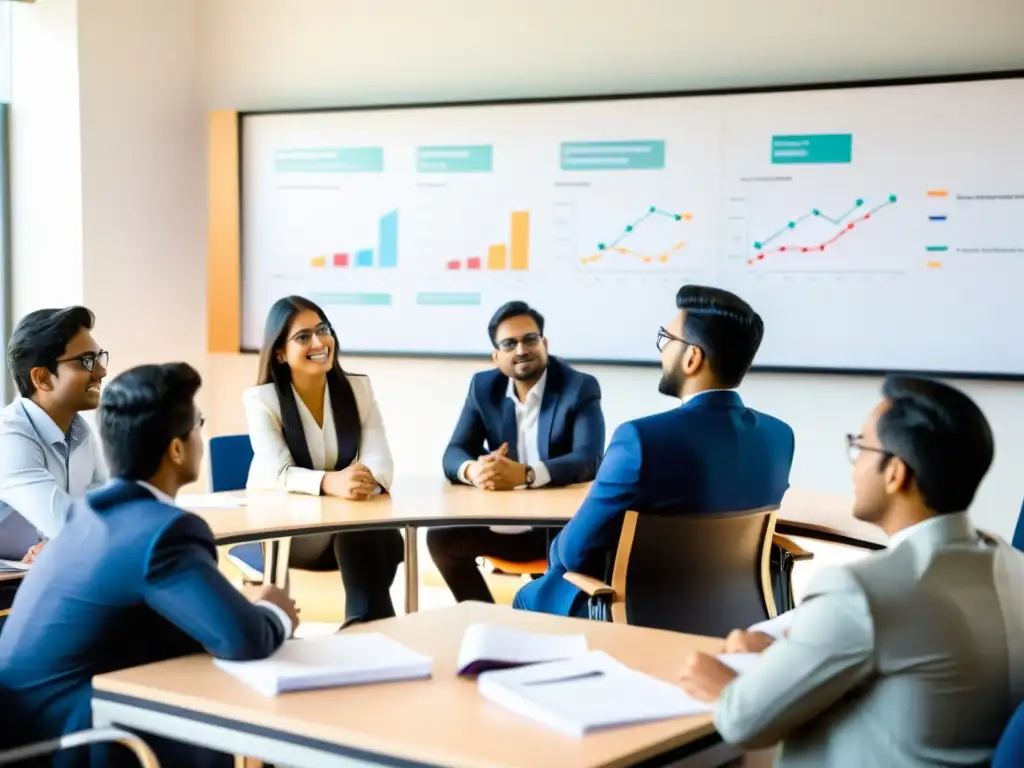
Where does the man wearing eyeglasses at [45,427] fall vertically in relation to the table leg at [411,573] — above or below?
above

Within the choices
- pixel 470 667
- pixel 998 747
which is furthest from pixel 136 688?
pixel 998 747

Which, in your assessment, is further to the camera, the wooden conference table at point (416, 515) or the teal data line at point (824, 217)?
the teal data line at point (824, 217)

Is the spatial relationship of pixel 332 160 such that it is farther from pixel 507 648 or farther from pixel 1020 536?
pixel 507 648

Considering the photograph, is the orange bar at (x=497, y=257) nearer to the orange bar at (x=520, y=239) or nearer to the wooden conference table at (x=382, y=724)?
the orange bar at (x=520, y=239)

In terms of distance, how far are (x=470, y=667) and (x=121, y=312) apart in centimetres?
487

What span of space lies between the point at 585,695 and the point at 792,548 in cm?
178

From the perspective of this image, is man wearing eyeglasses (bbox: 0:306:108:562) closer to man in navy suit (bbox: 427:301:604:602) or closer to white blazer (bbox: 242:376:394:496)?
white blazer (bbox: 242:376:394:496)

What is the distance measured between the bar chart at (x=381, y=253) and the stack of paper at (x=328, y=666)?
419cm

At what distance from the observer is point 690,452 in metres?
3.27

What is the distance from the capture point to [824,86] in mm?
5625

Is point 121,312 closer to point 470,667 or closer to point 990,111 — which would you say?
point 990,111

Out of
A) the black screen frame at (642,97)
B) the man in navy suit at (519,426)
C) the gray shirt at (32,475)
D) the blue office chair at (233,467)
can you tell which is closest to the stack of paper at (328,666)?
the gray shirt at (32,475)

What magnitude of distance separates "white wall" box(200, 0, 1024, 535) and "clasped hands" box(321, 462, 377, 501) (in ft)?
6.79

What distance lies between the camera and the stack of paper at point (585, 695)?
6.69 ft
